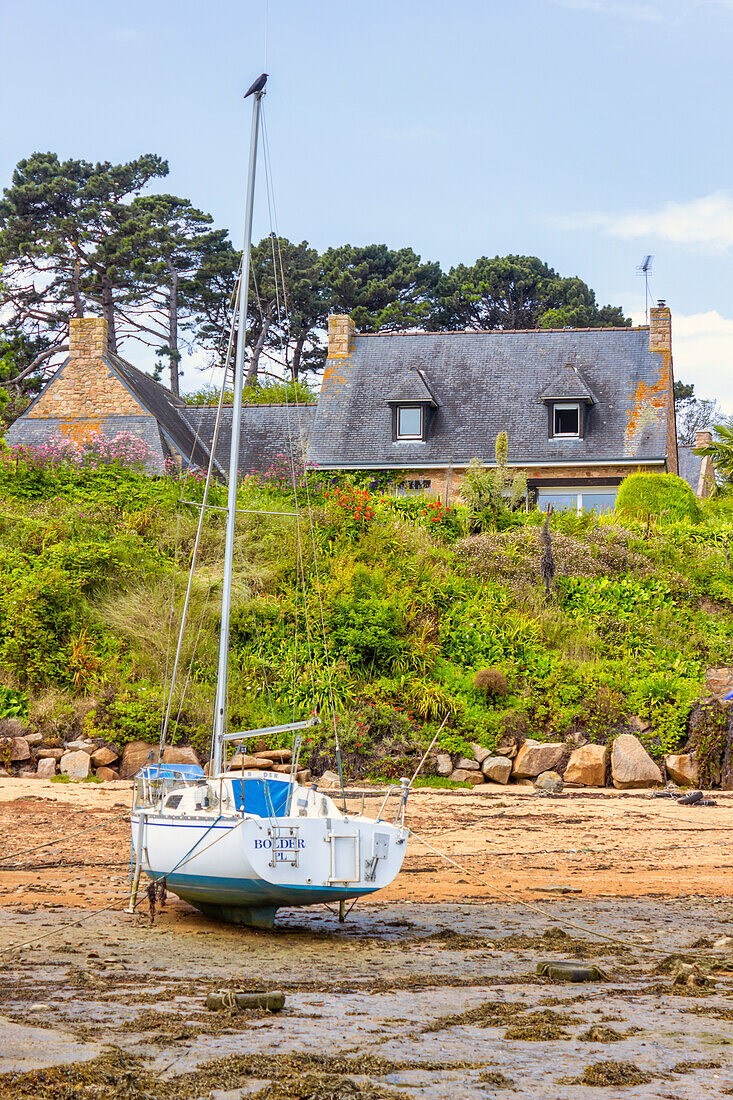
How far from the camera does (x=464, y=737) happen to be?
1927 cm

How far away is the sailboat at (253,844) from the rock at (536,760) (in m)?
8.43

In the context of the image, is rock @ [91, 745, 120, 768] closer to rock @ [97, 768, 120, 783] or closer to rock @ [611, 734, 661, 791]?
rock @ [97, 768, 120, 783]

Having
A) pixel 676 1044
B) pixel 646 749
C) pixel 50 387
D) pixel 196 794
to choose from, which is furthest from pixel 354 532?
pixel 676 1044

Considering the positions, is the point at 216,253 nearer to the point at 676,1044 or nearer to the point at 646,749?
the point at 646,749

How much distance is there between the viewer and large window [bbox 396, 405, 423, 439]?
32406 mm

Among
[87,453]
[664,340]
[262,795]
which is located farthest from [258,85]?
[664,340]

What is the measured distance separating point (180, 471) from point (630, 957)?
2021 centimetres

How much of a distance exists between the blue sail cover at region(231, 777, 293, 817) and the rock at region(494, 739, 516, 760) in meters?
9.08

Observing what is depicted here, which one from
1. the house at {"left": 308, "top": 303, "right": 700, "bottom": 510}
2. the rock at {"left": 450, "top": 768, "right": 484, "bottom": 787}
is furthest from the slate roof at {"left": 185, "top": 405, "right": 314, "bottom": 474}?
the rock at {"left": 450, "top": 768, "right": 484, "bottom": 787}

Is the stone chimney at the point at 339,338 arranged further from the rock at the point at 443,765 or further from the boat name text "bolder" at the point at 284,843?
the boat name text "bolder" at the point at 284,843

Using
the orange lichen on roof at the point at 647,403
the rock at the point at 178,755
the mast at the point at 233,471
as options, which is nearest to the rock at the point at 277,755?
the rock at the point at 178,755

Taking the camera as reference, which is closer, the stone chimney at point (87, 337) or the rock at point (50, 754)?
the rock at point (50, 754)

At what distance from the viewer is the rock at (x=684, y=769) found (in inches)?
722

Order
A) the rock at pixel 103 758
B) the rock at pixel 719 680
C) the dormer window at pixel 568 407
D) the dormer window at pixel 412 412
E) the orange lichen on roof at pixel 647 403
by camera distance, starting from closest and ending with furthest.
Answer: the rock at pixel 103 758 → the rock at pixel 719 680 → the orange lichen on roof at pixel 647 403 → the dormer window at pixel 568 407 → the dormer window at pixel 412 412
